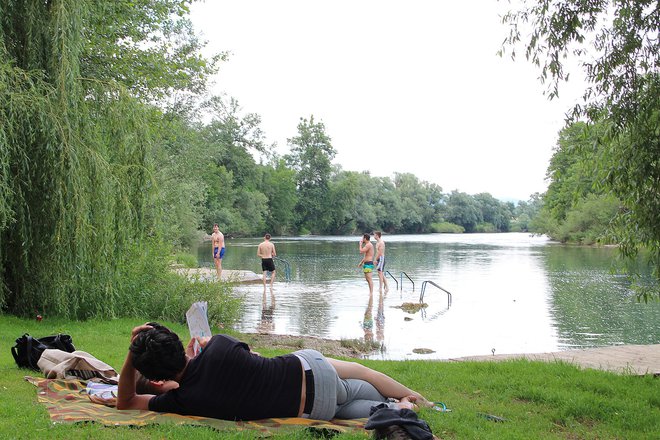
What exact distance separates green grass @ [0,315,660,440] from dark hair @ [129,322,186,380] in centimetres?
40

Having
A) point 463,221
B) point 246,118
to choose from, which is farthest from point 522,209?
point 246,118

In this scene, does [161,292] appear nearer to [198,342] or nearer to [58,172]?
[58,172]

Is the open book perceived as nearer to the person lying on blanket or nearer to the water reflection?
the person lying on blanket

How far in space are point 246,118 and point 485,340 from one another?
72.8 metres

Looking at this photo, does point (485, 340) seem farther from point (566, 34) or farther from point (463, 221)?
point (463, 221)

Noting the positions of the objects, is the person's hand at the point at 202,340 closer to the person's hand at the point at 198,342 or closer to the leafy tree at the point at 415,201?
the person's hand at the point at 198,342

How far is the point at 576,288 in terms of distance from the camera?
21.6m

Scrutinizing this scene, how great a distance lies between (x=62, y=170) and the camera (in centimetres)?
893

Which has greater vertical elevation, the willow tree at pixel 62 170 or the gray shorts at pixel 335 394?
the willow tree at pixel 62 170

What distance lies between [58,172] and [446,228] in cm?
12084

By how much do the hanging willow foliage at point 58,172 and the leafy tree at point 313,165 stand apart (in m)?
85.1

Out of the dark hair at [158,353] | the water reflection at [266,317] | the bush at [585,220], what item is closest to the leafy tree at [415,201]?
the bush at [585,220]

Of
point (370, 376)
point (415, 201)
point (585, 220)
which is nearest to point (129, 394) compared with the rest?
point (370, 376)

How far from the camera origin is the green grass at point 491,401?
4086 millimetres
